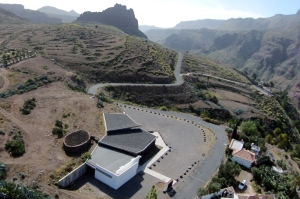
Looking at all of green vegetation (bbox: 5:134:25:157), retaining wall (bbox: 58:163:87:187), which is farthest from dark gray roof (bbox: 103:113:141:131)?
green vegetation (bbox: 5:134:25:157)

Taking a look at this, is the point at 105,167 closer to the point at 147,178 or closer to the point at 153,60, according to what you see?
the point at 147,178

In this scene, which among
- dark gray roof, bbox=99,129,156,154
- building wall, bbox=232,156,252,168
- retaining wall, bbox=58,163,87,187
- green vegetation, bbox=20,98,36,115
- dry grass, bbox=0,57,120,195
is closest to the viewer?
retaining wall, bbox=58,163,87,187

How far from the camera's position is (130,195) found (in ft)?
111

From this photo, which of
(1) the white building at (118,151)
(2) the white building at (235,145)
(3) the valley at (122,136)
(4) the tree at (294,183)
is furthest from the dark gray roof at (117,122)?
(4) the tree at (294,183)

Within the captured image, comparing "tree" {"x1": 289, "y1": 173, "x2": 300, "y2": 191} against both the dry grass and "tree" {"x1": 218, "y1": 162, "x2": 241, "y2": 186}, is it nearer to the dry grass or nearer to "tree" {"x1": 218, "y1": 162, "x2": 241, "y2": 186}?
"tree" {"x1": 218, "y1": 162, "x2": 241, "y2": 186}

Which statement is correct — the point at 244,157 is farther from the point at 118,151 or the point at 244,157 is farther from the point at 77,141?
the point at 77,141

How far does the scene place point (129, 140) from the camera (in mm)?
42469

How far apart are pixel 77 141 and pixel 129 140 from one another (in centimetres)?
786

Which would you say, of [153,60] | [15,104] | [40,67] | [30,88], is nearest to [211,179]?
[15,104]

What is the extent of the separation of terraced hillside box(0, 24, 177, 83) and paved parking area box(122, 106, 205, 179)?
1060 inches

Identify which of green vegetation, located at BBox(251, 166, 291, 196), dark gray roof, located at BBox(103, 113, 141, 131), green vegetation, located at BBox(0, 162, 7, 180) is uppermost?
dark gray roof, located at BBox(103, 113, 141, 131)

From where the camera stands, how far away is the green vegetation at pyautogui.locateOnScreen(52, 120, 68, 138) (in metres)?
41.8

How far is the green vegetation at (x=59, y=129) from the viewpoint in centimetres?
4178

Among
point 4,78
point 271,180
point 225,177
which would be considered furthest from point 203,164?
point 4,78
